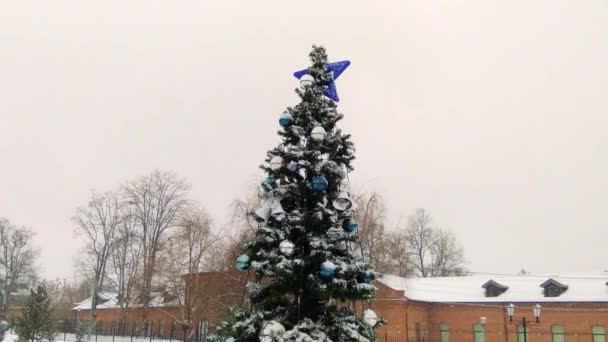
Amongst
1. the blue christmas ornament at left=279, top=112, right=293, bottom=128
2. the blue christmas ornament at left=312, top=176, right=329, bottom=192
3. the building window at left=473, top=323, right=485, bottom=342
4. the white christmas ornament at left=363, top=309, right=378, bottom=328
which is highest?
the blue christmas ornament at left=279, top=112, right=293, bottom=128

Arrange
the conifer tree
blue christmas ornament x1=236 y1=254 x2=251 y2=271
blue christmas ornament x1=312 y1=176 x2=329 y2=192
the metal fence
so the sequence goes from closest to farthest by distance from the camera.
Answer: blue christmas ornament x1=312 y1=176 x2=329 y2=192 < blue christmas ornament x1=236 y1=254 x2=251 y2=271 < the conifer tree < the metal fence

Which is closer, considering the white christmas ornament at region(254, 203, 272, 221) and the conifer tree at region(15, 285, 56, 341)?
the white christmas ornament at region(254, 203, 272, 221)

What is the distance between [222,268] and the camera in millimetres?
28031

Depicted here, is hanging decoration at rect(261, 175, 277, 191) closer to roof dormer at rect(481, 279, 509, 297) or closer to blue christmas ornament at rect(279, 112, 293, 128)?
blue christmas ornament at rect(279, 112, 293, 128)

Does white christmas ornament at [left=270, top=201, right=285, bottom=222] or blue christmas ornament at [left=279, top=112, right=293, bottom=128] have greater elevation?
blue christmas ornament at [left=279, top=112, right=293, bottom=128]

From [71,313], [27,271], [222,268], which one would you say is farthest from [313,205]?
[71,313]

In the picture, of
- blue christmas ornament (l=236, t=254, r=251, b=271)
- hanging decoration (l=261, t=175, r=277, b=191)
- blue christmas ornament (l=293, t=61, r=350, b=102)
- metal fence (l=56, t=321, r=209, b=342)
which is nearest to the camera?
blue christmas ornament (l=236, t=254, r=251, b=271)

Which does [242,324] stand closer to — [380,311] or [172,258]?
[172,258]

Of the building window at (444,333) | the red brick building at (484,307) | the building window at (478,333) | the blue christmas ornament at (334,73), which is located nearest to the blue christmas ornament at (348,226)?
the blue christmas ornament at (334,73)

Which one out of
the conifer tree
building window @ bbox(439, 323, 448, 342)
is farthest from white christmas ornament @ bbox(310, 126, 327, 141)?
building window @ bbox(439, 323, 448, 342)

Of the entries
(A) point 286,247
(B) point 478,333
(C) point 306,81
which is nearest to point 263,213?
(A) point 286,247

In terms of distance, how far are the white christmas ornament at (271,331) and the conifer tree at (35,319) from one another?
1871 centimetres

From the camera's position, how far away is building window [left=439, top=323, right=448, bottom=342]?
1528 inches

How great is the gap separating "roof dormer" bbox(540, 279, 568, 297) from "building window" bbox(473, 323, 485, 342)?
5.22 metres
